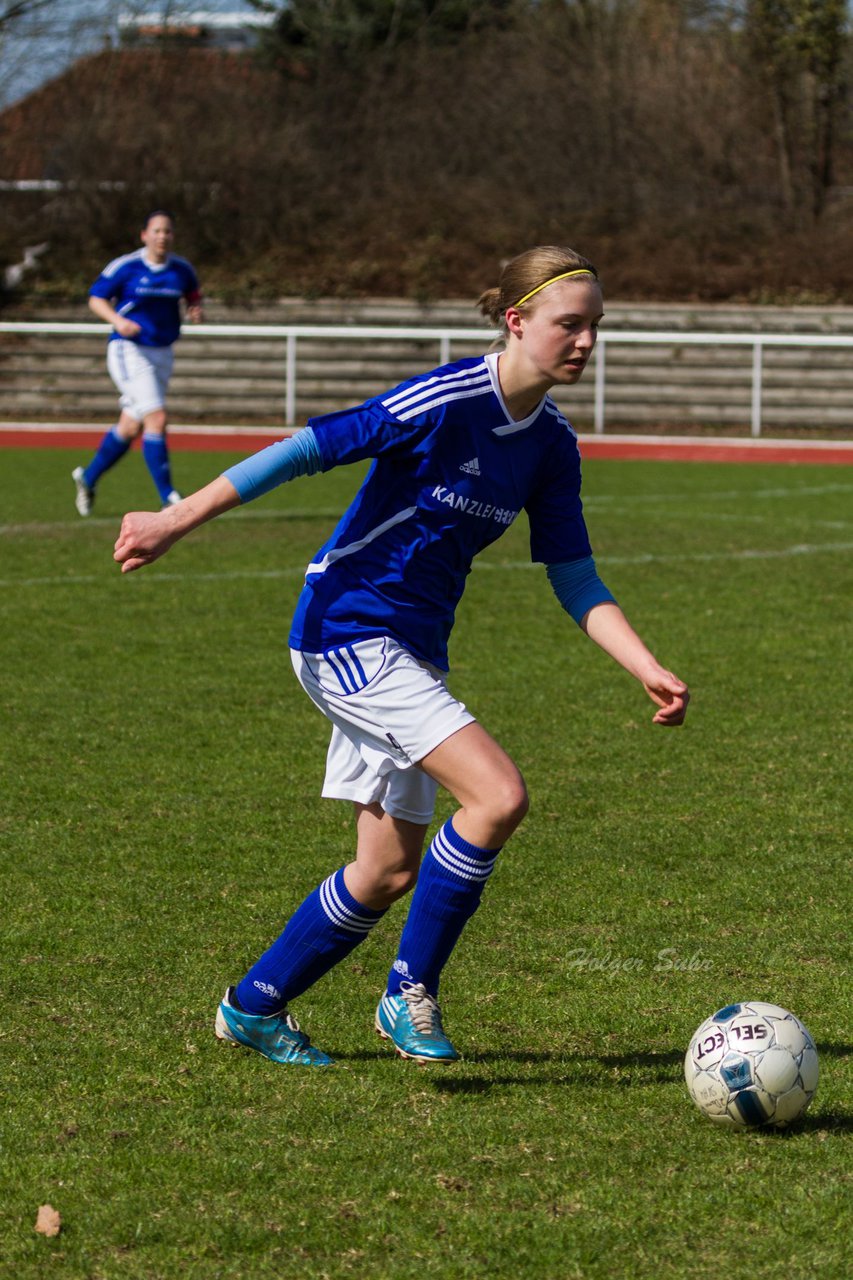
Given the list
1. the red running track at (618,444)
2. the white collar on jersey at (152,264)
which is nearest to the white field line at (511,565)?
the white collar on jersey at (152,264)

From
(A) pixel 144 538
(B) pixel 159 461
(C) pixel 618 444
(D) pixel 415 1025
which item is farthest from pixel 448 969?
(C) pixel 618 444

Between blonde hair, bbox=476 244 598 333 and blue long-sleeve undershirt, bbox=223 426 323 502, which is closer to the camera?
blue long-sleeve undershirt, bbox=223 426 323 502

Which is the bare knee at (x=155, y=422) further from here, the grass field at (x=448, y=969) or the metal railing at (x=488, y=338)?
the metal railing at (x=488, y=338)

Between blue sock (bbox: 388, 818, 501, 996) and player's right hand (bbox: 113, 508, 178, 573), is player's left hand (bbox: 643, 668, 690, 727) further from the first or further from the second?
player's right hand (bbox: 113, 508, 178, 573)

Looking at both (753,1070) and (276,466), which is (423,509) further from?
(753,1070)

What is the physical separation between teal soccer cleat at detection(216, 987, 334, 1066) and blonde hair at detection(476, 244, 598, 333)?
5.31ft

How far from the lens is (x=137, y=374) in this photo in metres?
13.3

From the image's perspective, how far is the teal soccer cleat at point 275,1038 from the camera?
372 centimetres

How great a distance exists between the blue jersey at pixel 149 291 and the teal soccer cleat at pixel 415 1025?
33.5 ft

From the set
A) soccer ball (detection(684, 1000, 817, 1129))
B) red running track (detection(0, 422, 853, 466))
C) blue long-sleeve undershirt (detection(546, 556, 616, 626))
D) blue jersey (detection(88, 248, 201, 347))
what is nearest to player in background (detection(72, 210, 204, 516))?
blue jersey (detection(88, 248, 201, 347))

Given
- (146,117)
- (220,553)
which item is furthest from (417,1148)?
(146,117)

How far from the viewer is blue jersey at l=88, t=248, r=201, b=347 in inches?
523

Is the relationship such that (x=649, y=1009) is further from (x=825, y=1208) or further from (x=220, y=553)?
(x=220, y=553)

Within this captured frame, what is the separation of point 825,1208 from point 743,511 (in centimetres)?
1199
